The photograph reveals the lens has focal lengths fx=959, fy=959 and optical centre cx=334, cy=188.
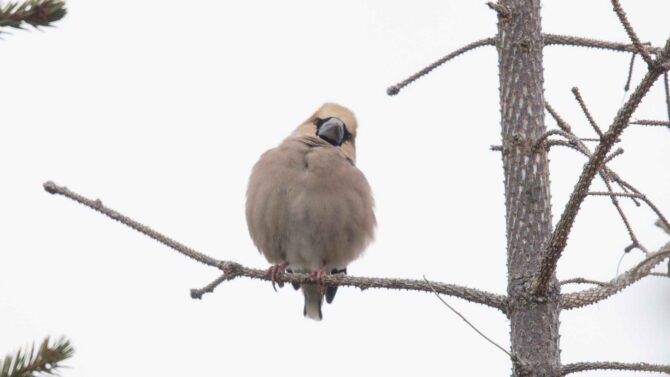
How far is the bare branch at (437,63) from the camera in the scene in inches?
135

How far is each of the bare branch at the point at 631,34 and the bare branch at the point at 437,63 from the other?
726mm

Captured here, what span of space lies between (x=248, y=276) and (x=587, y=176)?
1.59 meters

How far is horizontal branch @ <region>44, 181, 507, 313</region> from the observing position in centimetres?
308

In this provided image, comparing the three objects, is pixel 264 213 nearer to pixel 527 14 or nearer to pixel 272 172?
pixel 272 172

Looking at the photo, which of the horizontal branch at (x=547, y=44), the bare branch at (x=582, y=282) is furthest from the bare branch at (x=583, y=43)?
the bare branch at (x=582, y=282)

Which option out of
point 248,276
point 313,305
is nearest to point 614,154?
point 248,276

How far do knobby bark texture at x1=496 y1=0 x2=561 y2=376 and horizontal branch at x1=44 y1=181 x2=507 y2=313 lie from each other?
0.11m

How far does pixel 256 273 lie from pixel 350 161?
2.23m

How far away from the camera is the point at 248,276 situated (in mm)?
3768

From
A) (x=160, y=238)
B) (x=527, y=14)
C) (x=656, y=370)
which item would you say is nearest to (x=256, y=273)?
(x=160, y=238)

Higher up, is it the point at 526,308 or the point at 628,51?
the point at 628,51

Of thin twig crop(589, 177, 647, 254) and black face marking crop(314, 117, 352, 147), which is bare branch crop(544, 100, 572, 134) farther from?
black face marking crop(314, 117, 352, 147)

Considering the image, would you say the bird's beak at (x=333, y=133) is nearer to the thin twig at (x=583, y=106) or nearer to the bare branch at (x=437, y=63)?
the bare branch at (x=437, y=63)

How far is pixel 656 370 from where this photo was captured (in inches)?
96.1
